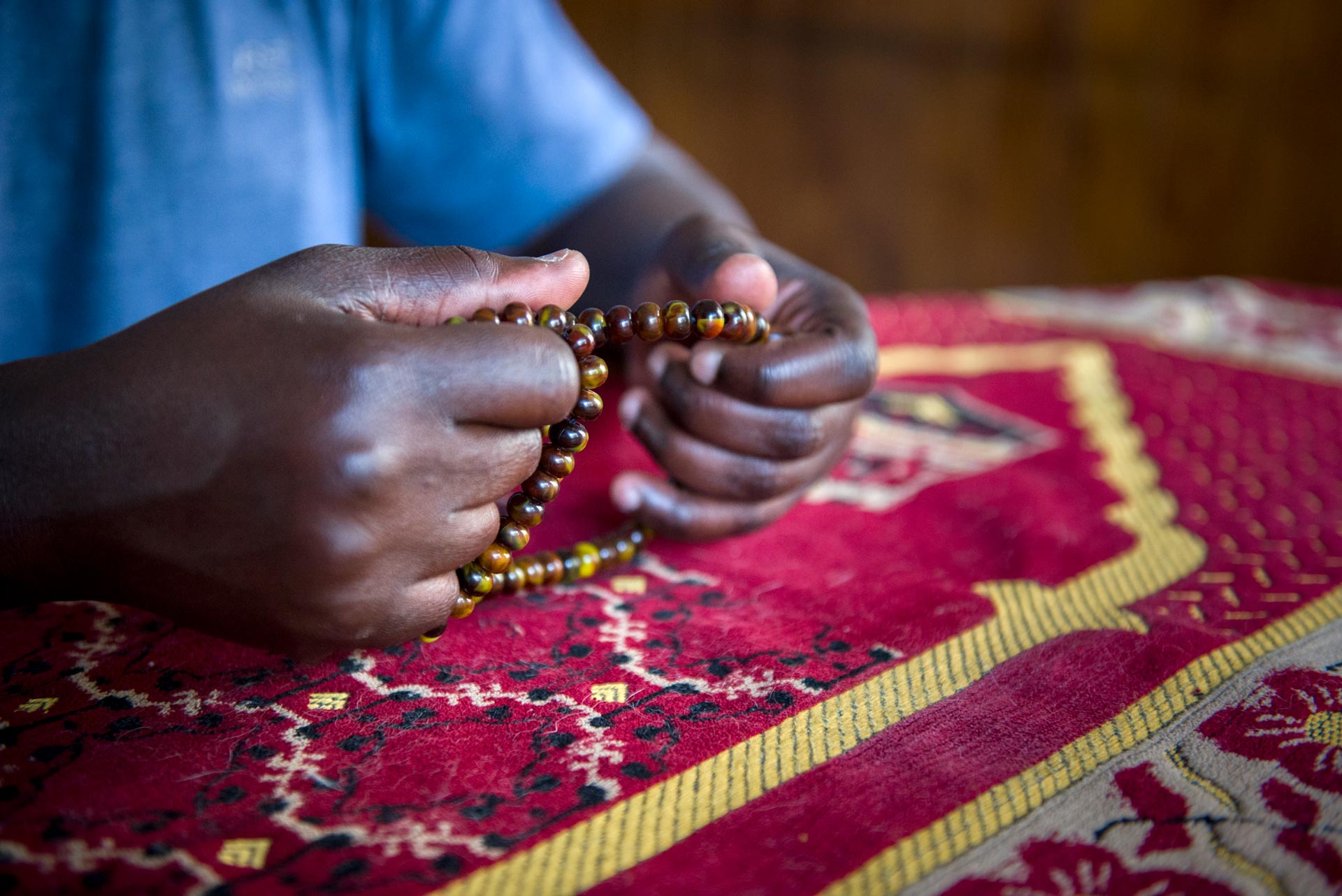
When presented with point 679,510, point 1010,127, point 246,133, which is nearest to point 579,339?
point 679,510

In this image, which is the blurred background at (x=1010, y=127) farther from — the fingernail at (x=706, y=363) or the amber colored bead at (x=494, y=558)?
the amber colored bead at (x=494, y=558)

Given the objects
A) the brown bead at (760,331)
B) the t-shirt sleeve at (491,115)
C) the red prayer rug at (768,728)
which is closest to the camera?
the red prayer rug at (768,728)

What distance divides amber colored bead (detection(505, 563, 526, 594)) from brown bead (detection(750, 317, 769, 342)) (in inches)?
8.0

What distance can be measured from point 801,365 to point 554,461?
0.21m

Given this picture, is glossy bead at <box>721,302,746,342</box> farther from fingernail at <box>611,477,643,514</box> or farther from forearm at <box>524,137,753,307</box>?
forearm at <box>524,137,753,307</box>

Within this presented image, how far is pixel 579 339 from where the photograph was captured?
0.46 m

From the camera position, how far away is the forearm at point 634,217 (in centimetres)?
83

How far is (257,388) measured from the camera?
15.1 inches

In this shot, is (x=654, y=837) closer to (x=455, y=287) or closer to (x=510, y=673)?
(x=510, y=673)

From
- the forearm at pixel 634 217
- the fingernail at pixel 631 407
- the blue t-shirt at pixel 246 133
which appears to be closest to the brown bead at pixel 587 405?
the fingernail at pixel 631 407

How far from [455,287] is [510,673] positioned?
21 cm

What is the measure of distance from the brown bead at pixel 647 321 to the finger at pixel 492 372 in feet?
0.22

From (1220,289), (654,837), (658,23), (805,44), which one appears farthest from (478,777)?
(805,44)

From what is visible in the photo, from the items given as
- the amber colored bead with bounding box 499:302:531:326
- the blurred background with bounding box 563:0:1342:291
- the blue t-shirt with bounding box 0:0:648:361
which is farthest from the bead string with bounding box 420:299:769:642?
the blurred background with bounding box 563:0:1342:291
